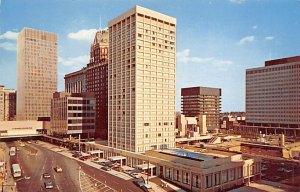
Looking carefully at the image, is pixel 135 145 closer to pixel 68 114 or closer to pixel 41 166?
pixel 41 166

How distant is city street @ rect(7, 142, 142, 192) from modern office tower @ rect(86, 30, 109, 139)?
5988 cm

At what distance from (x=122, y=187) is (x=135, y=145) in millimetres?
32439

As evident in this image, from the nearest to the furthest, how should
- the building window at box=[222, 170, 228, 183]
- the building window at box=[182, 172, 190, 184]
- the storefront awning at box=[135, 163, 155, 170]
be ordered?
the building window at box=[182, 172, 190, 184] → the building window at box=[222, 170, 228, 183] → the storefront awning at box=[135, 163, 155, 170]

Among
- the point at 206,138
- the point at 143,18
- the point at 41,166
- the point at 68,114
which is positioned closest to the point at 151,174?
the point at 41,166

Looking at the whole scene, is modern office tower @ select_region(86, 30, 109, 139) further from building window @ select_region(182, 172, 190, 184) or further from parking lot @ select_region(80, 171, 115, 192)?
building window @ select_region(182, 172, 190, 184)

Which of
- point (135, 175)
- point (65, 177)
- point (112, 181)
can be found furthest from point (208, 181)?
point (65, 177)

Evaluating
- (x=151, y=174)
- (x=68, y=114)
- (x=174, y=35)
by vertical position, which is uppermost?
(x=174, y=35)

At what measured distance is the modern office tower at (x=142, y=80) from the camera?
106625 millimetres

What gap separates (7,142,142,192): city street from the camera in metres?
70.8

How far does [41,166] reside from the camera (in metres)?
95.3

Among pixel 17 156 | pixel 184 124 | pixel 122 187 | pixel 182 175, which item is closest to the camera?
pixel 122 187

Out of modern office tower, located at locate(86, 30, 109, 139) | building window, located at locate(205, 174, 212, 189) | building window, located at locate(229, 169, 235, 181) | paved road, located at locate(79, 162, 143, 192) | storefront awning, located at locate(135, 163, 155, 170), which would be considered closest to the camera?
paved road, located at locate(79, 162, 143, 192)

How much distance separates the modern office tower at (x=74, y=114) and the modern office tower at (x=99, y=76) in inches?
405

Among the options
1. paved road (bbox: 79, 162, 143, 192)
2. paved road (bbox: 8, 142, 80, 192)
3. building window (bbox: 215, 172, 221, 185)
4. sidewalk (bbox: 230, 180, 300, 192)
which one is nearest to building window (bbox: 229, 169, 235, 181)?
sidewalk (bbox: 230, 180, 300, 192)
